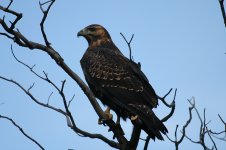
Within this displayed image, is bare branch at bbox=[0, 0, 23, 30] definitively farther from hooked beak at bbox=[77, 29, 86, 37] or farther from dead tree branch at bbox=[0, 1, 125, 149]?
hooked beak at bbox=[77, 29, 86, 37]

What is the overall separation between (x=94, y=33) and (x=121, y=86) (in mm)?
2205

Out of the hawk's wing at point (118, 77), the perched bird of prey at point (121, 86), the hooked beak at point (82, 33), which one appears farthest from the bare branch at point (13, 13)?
the hooked beak at point (82, 33)

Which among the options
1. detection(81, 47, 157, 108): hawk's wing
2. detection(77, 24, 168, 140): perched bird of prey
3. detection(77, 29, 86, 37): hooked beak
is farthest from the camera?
detection(77, 29, 86, 37): hooked beak

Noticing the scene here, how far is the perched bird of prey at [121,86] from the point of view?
19.8 feet

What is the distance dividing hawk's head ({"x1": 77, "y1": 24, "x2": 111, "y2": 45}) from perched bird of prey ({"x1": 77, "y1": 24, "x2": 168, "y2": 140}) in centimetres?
52

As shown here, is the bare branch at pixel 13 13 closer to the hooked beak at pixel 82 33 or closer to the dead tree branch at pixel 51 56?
the dead tree branch at pixel 51 56

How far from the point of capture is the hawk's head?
29.0 ft

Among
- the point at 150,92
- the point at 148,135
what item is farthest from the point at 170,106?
the point at 150,92

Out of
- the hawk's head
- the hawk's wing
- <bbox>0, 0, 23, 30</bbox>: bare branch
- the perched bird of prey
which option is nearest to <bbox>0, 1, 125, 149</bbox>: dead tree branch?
<bbox>0, 0, 23, 30</bbox>: bare branch

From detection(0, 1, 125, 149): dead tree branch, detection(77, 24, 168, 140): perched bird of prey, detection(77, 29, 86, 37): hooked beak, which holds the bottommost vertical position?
detection(0, 1, 125, 149): dead tree branch

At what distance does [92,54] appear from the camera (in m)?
7.86

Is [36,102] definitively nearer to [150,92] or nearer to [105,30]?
[150,92]

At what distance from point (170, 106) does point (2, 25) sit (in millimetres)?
2170

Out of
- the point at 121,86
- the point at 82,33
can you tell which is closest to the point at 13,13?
the point at 121,86
